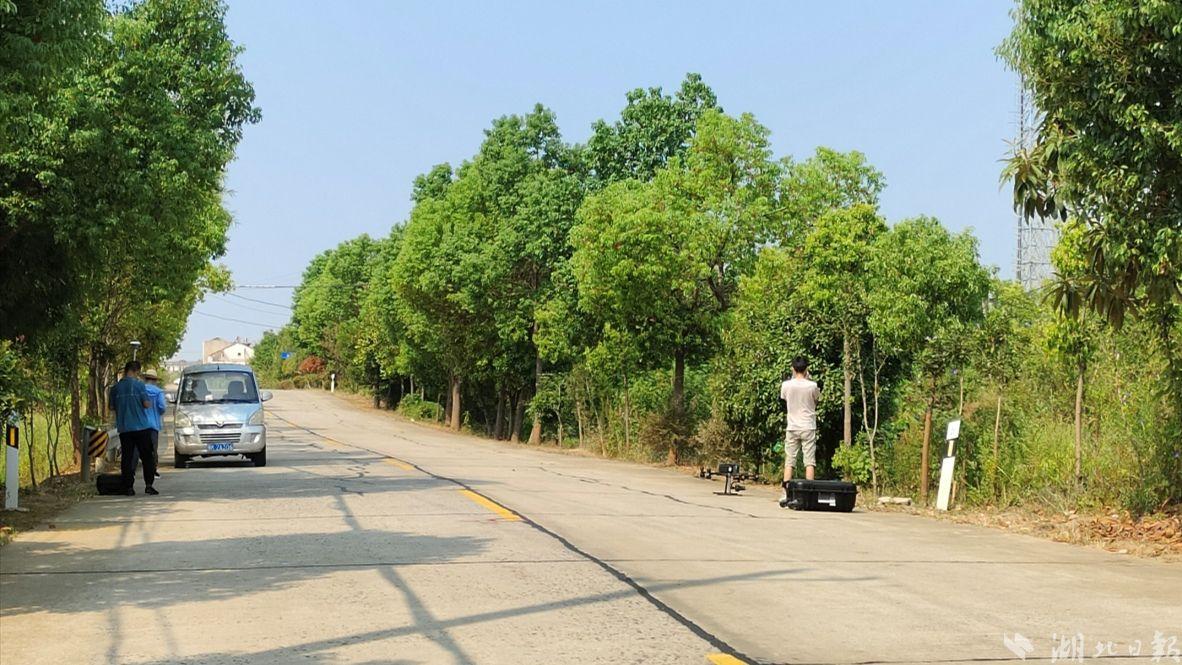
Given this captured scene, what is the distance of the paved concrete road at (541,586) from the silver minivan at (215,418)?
8.51 metres

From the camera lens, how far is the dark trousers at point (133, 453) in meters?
17.6

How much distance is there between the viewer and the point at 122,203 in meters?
15.8

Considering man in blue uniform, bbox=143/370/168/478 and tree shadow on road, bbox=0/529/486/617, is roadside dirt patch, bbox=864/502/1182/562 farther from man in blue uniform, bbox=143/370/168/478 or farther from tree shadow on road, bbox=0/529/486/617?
man in blue uniform, bbox=143/370/168/478

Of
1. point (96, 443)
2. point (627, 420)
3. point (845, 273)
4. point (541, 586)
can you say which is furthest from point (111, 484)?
point (627, 420)

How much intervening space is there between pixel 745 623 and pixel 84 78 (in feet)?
40.3

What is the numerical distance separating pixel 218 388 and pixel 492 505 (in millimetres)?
11823

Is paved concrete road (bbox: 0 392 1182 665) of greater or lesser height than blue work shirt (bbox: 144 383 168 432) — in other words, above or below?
below

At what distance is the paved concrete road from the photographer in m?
7.10

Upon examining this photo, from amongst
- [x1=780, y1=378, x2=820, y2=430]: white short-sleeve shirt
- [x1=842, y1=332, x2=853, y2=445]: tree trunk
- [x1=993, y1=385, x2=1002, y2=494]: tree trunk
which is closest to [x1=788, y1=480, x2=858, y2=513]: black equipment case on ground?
[x1=780, y1=378, x2=820, y2=430]: white short-sleeve shirt

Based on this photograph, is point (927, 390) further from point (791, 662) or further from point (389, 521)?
point (791, 662)

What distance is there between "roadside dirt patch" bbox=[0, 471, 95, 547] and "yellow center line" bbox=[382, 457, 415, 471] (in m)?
5.66

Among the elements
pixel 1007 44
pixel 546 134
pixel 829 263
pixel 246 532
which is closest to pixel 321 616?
pixel 246 532

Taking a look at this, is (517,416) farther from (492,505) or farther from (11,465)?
(11,465)

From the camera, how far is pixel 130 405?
696 inches
